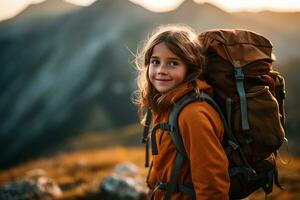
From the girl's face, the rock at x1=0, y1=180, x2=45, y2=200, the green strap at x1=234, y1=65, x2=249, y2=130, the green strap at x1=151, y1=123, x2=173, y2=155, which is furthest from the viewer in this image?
the rock at x1=0, y1=180, x2=45, y2=200

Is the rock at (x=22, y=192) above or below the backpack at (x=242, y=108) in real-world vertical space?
below

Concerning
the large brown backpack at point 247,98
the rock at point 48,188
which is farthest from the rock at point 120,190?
the large brown backpack at point 247,98

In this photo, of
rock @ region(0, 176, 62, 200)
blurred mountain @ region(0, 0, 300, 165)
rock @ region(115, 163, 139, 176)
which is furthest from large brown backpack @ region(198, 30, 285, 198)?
blurred mountain @ region(0, 0, 300, 165)

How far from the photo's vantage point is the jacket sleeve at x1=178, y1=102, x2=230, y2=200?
3363 millimetres

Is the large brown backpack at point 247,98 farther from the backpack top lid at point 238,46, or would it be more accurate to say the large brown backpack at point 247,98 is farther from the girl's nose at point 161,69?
the girl's nose at point 161,69

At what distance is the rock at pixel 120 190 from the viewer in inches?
408

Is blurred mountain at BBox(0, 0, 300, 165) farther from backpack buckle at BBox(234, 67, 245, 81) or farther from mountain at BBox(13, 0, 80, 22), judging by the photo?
backpack buckle at BBox(234, 67, 245, 81)

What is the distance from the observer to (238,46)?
381 centimetres

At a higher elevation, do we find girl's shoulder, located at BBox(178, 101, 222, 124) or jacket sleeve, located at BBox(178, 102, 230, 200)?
girl's shoulder, located at BBox(178, 101, 222, 124)

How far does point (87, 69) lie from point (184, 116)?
8713 centimetres

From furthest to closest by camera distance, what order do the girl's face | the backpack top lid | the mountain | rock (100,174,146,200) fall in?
the mountain → rock (100,174,146,200) → the girl's face → the backpack top lid

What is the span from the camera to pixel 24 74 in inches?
3947

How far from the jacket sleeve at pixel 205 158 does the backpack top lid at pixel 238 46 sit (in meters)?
0.66

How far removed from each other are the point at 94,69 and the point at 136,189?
79393 millimetres
